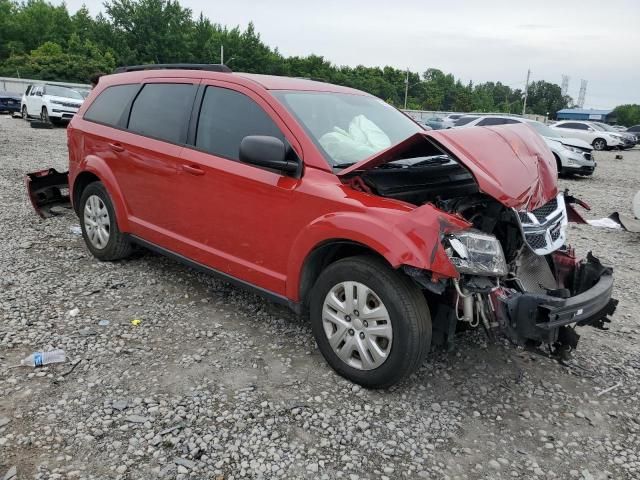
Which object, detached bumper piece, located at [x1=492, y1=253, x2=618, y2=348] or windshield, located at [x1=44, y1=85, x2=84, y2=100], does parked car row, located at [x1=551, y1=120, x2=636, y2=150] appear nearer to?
windshield, located at [x1=44, y1=85, x2=84, y2=100]

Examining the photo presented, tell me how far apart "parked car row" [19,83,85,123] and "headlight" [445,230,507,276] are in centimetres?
1973

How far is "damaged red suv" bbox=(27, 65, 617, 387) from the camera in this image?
9.39 feet

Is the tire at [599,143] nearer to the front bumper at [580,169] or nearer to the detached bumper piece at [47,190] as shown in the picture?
the front bumper at [580,169]

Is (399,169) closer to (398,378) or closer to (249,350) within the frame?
(398,378)

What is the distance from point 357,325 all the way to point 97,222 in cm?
307

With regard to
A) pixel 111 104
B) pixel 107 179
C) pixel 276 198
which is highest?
Answer: pixel 111 104

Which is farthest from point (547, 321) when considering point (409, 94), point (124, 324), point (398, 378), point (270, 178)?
point (409, 94)

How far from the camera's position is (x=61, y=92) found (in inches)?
796

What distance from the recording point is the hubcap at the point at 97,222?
4930 millimetres

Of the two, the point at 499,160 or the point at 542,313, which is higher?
the point at 499,160

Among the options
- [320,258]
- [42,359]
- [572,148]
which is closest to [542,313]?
[320,258]

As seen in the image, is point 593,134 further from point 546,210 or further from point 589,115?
point 589,115

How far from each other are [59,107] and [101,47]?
165 feet

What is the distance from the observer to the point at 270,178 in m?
3.45
